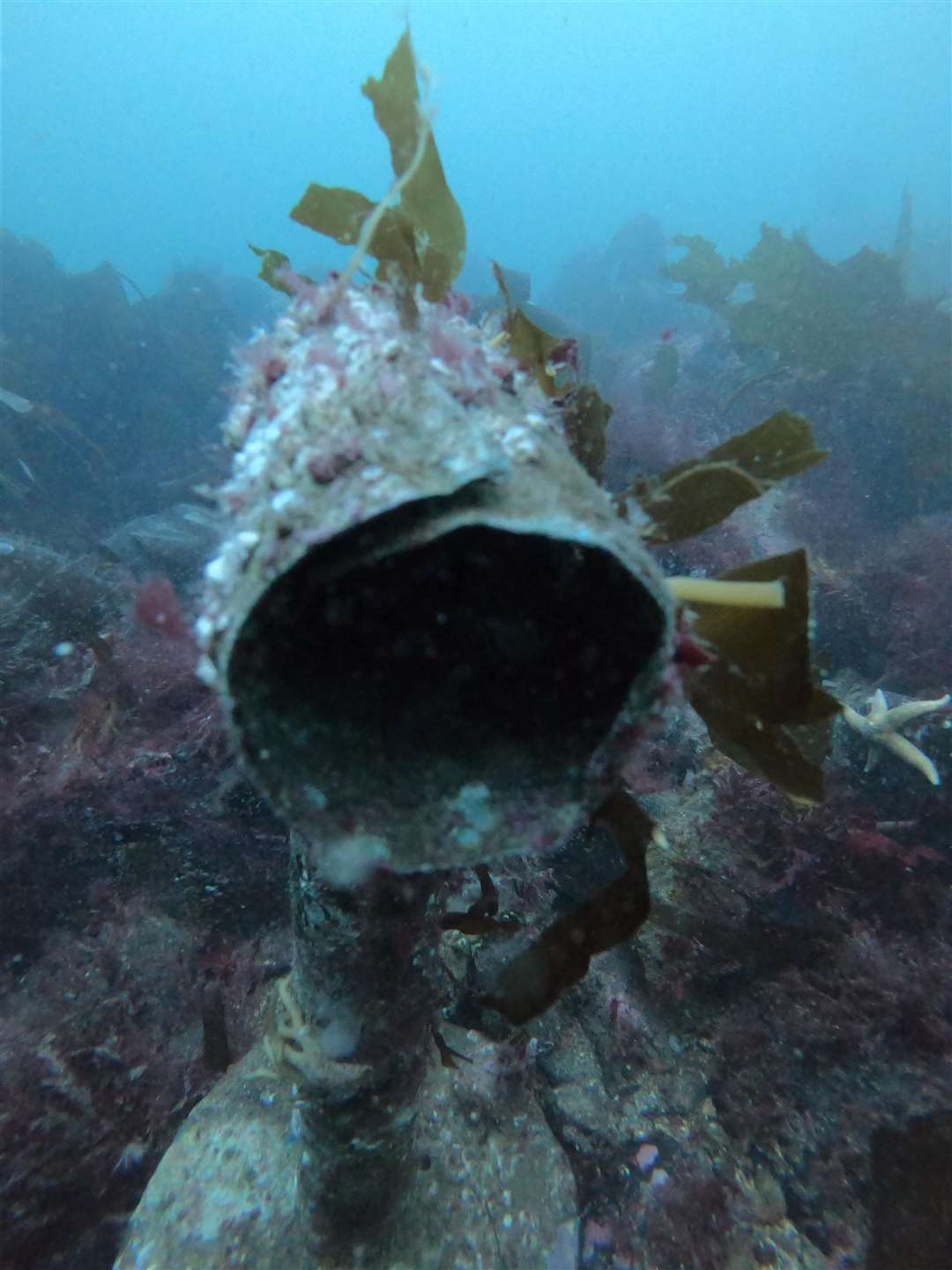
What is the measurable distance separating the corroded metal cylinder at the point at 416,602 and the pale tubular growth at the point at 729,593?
28 centimetres

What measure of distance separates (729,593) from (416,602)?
23.5 inches

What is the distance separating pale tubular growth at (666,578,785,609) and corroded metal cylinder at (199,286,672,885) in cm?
28

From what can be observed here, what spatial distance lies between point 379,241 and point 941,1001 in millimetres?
4523

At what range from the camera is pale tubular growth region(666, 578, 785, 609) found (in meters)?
1.27

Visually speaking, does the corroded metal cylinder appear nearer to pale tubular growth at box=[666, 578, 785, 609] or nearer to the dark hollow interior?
the dark hollow interior

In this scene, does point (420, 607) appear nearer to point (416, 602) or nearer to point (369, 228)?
point (416, 602)

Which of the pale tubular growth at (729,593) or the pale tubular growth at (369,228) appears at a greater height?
the pale tubular growth at (369,228)

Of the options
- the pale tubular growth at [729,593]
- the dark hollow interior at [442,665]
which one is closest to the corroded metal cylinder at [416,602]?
the dark hollow interior at [442,665]

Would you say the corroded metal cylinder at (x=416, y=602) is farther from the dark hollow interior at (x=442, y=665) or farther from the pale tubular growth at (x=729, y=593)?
the pale tubular growth at (x=729, y=593)

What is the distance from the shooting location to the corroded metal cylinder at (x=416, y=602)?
0.89m

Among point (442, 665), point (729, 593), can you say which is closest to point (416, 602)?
point (442, 665)

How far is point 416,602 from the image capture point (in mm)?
1259

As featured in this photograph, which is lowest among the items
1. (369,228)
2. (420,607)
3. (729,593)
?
(729,593)

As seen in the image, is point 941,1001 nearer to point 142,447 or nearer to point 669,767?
point 669,767
